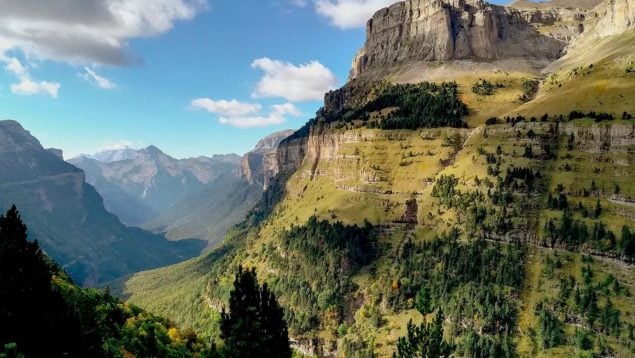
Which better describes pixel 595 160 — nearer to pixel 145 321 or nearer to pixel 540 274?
pixel 540 274

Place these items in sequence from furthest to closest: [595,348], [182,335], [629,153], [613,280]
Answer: [629,153]
[613,280]
[595,348]
[182,335]

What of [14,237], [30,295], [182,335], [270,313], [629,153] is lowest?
[182,335]

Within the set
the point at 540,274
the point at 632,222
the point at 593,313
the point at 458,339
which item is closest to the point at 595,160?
the point at 632,222

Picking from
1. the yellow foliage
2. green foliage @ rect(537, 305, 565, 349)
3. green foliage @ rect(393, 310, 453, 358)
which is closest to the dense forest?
the yellow foliage

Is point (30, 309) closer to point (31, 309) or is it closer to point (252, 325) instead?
point (31, 309)

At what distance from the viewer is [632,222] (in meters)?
160

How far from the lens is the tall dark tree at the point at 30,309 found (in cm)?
4975

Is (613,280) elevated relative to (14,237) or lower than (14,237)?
lower

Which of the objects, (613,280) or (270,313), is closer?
(270,313)

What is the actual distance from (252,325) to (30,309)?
1235 inches

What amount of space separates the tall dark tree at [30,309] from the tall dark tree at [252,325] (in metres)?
25.3

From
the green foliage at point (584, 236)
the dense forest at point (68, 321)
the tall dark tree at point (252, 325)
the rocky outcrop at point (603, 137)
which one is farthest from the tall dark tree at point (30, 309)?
the rocky outcrop at point (603, 137)

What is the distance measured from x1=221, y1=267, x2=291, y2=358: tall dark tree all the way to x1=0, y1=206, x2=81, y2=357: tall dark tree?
83.0 ft

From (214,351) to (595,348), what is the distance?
114789mm
